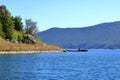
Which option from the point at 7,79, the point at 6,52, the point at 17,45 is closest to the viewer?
the point at 7,79

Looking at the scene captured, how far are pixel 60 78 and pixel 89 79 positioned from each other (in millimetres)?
4937

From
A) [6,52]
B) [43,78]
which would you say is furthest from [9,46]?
[43,78]

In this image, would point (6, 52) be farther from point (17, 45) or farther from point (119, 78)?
point (119, 78)

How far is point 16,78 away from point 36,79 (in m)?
3.43

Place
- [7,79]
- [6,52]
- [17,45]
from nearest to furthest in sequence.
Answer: [7,79]
[6,52]
[17,45]

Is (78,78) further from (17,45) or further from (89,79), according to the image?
(17,45)

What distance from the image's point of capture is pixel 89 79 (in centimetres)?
6297

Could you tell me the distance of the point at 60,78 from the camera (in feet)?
212

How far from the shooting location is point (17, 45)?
196 metres

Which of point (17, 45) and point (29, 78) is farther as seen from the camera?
point (17, 45)

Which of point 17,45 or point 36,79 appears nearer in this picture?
point 36,79

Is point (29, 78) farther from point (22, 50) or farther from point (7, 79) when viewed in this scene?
point (22, 50)

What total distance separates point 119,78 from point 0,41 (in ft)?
Answer: 436

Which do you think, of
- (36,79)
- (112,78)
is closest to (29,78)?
(36,79)
